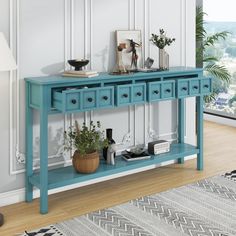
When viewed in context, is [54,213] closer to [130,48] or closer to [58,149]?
[58,149]

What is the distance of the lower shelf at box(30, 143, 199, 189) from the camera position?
3047 mm

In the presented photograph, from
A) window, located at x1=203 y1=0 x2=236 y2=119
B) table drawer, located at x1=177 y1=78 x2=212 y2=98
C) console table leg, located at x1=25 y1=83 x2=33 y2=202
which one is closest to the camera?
console table leg, located at x1=25 y1=83 x2=33 y2=202

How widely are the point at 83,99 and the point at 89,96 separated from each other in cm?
5

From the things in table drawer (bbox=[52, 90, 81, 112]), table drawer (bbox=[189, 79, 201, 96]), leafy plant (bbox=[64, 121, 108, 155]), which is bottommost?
leafy plant (bbox=[64, 121, 108, 155])

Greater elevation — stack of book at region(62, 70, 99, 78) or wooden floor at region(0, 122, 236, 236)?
stack of book at region(62, 70, 99, 78)

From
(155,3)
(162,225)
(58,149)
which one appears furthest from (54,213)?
(155,3)

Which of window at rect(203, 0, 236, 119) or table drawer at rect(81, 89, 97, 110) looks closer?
table drawer at rect(81, 89, 97, 110)

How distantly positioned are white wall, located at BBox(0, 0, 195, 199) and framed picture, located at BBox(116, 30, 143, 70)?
66mm

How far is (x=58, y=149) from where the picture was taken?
10.9ft

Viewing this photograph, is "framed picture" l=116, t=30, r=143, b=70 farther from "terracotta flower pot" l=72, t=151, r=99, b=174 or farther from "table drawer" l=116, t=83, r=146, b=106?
"terracotta flower pot" l=72, t=151, r=99, b=174

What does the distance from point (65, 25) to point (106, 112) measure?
76 cm

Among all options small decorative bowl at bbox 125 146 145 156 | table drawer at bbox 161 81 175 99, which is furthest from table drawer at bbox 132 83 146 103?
small decorative bowl at bbox 125 146 145 156

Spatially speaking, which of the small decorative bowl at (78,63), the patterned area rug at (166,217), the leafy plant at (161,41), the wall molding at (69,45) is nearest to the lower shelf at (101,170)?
the wall molding at (69,45)

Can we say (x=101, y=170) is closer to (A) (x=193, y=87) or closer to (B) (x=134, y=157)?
(B) (x=134, y=157)
